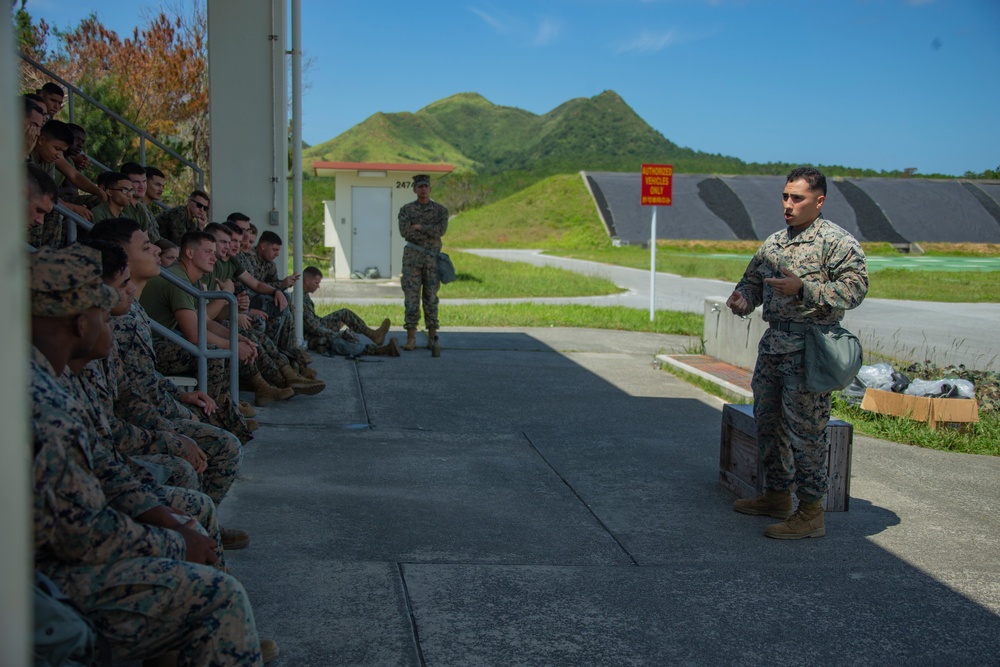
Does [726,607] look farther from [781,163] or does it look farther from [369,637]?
[781,163]

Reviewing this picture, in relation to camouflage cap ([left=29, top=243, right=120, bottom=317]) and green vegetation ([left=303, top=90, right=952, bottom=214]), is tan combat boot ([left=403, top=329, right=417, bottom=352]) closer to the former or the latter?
camouflage cap ([left=29, top=243, right=120, bottom=317])

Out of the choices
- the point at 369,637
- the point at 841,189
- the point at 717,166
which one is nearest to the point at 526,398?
the point at 369,637

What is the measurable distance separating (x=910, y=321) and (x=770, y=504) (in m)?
12.2

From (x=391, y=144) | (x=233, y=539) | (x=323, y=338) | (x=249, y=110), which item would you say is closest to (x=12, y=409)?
(x=233, y=539)

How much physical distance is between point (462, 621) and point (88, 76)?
802 inches

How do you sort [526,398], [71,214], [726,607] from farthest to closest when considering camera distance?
[526,398] < [71,214] < [726,607]

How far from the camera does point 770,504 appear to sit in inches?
210

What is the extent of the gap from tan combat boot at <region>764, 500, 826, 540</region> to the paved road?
20.5 ft

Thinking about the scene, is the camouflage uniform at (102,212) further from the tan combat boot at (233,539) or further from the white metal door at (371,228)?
the white metal door at (371,228)

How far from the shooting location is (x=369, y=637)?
11.8 feet

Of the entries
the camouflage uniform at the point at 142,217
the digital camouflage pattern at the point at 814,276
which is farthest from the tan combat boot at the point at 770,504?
the camouflage uniform at the point at 142,217

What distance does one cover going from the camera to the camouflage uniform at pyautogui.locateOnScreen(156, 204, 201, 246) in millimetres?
8625

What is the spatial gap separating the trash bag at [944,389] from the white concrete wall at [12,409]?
305 inches

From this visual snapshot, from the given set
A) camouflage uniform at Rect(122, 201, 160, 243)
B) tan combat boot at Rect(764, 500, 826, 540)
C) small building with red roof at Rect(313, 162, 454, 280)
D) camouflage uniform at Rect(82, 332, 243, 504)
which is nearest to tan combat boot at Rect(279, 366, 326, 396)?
camouflage uniform at Rect(122, 201, 160, 243)
